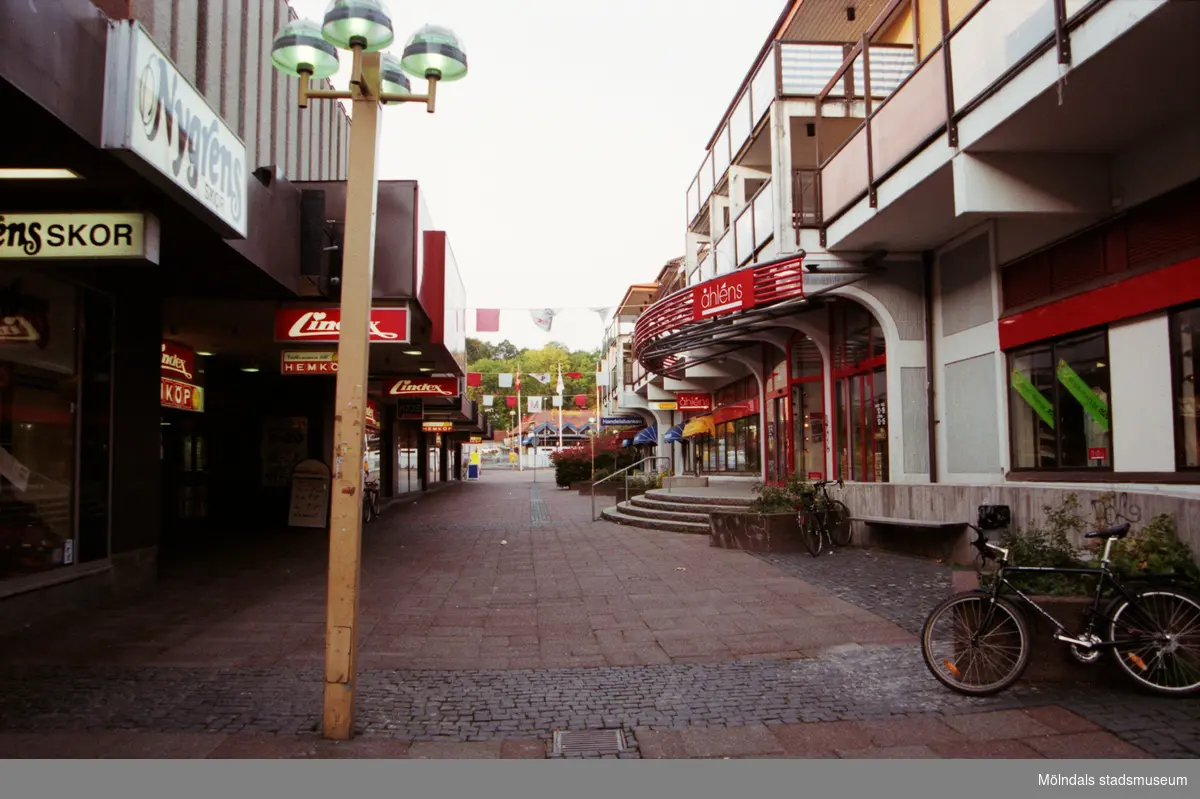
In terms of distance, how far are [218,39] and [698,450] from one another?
2476cm

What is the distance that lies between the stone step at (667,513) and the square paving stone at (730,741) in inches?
388

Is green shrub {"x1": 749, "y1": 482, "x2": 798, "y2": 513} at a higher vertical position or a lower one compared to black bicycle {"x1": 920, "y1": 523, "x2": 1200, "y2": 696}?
higher

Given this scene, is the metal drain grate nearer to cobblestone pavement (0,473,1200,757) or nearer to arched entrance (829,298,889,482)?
cobblestone pavement (0,473,1200,757)

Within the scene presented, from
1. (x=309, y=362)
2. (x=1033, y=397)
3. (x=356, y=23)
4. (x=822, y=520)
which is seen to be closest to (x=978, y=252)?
(x=1033, y=397)

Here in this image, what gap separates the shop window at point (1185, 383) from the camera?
6.96m

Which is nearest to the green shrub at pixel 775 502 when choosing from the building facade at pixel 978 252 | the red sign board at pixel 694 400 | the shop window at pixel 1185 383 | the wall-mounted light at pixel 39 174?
the building facade at pixel 978 252

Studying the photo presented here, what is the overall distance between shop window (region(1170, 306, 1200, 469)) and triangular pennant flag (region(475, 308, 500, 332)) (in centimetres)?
1587

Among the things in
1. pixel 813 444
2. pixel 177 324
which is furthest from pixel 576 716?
pixel 813 444

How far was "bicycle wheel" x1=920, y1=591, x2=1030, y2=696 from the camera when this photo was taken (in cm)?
477

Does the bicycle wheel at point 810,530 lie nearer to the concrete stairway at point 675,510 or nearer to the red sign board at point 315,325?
the concrete stairway at point 675,510

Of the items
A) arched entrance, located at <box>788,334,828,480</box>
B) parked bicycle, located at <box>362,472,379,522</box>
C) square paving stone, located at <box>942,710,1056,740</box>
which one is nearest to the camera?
square paving stone, located at <box>942,710,1056,740</box>

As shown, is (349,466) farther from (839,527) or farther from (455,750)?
(839,527)

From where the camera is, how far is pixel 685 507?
15.3 m

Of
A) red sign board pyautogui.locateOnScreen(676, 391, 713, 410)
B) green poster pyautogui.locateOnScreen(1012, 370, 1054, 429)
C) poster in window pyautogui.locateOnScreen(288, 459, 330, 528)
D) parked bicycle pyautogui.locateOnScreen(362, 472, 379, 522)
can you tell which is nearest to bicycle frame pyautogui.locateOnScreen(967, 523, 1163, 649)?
green poster pyautogui.locateOnScreen(1012, 370, 1054, 429)
